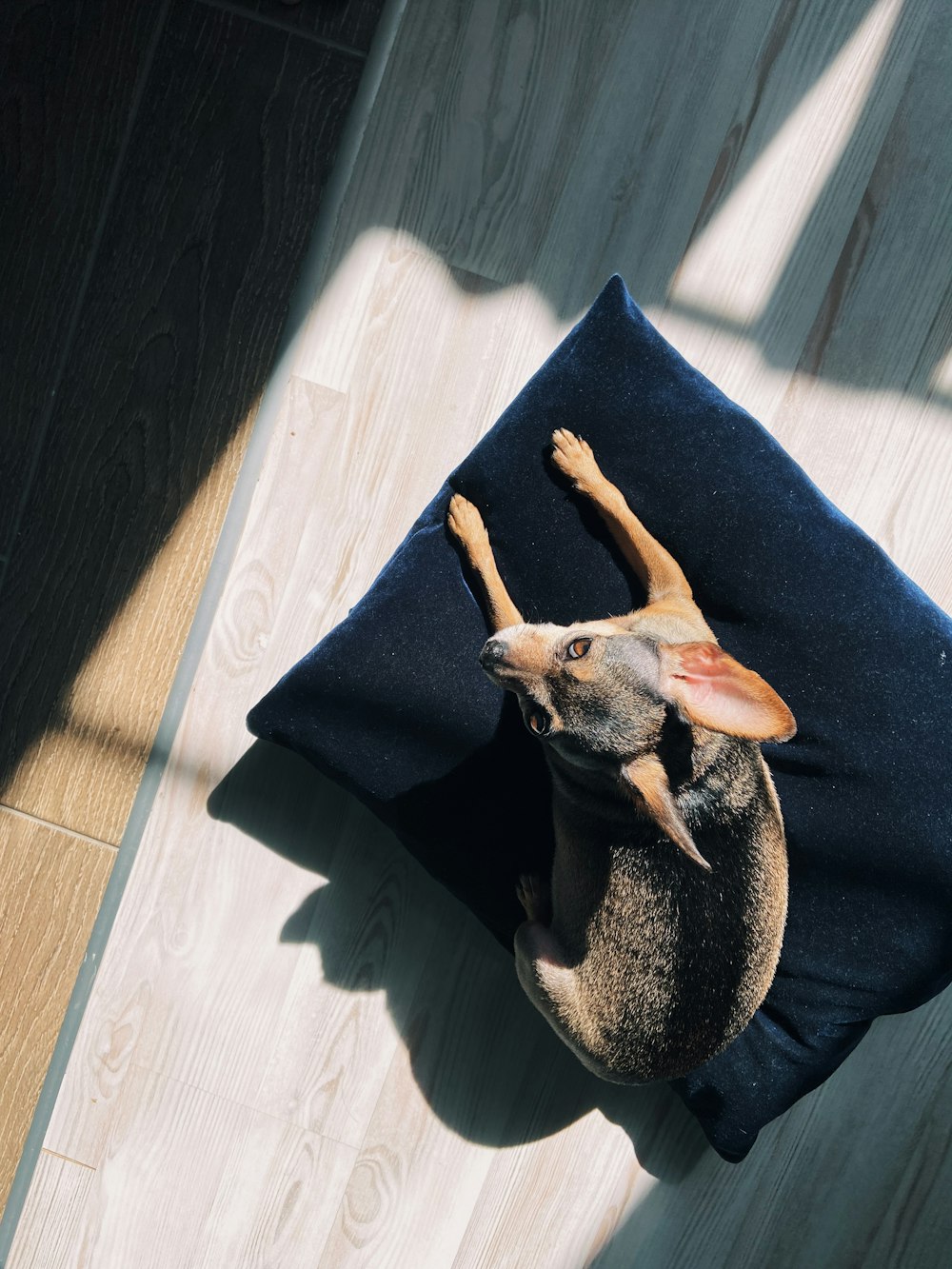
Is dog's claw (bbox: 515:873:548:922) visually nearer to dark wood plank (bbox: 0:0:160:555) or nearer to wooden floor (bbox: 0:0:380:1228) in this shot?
wooden floor (bbox: 0:0:380:1228)

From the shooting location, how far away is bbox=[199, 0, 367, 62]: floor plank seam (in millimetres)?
2768

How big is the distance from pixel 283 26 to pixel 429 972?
269 centimetres

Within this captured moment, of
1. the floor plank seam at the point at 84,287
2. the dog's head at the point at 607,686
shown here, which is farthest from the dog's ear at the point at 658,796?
the floor plank seam at the point at 84,287

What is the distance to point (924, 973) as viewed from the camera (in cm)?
250

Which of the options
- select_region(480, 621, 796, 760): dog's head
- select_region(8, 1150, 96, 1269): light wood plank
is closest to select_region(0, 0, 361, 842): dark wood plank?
select_region(8, 1150, 96, 1269): light wood plank

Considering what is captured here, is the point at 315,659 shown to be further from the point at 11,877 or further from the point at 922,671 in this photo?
the point at 922,671

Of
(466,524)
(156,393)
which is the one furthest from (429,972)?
(156,393)

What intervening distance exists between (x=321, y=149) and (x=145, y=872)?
211cm

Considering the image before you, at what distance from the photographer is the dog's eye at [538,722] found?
216 centimetres

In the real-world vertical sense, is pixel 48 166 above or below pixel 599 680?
above

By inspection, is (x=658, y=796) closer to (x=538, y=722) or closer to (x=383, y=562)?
(x=538, y=722)

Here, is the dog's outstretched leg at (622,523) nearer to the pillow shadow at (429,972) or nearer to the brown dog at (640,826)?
the brown dog at (640,826)

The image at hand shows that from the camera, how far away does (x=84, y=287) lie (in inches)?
111

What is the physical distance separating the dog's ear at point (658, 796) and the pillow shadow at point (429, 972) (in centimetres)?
93
